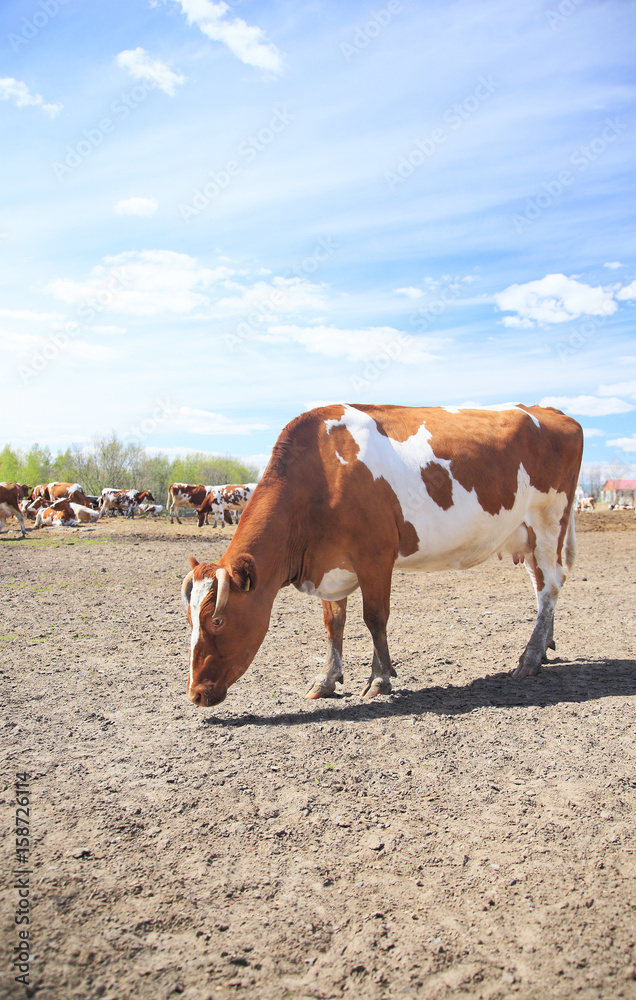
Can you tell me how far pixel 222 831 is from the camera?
3.50 metres

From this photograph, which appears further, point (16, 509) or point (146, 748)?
point (16, 509)

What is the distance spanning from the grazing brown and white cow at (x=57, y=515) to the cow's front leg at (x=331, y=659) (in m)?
27.1

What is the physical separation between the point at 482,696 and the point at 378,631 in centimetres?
111

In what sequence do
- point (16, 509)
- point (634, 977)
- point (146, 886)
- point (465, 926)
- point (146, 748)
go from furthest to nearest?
point (16, 509) → point (146, 748) → point (146, 886) → point (465, 926) → point (634, 977)

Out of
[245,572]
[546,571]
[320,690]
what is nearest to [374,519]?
[245,572]

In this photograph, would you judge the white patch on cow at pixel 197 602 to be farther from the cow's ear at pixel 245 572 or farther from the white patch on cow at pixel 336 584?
the white patch on cow at pixel 336 584

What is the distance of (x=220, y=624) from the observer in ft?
16.1

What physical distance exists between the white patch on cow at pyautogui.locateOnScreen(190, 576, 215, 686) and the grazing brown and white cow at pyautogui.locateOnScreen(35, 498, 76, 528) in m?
28.0

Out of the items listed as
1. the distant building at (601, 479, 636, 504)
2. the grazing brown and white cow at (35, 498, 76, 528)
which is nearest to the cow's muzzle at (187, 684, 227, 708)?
the grazing brown and white cow at (35, 498, 76, 528)

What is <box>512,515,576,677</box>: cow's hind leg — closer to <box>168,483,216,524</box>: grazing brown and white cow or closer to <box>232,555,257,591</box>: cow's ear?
<box>232,555,257,591</box>: cow's ear

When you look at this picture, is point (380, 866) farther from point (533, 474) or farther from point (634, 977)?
point (533, 474)

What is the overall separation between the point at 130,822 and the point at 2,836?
0.67m

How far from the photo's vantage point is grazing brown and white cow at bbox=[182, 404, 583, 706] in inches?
198

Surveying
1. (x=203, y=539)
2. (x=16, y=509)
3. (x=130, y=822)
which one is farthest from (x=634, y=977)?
(x=16, y=509)
